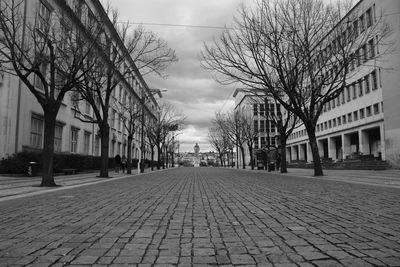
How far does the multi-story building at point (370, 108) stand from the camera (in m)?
36.9

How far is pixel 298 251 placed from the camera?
4.62 metres

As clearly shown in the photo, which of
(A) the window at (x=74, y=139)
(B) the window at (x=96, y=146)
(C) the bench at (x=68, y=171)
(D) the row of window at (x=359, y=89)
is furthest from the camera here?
(D) the row of window at (x=359, y=89)

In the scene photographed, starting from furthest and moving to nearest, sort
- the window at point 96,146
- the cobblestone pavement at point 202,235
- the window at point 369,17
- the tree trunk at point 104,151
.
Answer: the window at point 96,146 → the window at point 369,17 → the tree trunk at point 104,151 → the cobblestone pavement at point 202,235

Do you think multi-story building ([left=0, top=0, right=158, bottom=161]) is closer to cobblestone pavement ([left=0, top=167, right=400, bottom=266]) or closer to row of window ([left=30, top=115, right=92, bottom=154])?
row of window ([left=30, top=115, right=92, bottom=154])

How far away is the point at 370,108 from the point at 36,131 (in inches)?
1445

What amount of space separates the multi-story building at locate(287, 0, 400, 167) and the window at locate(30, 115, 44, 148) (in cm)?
2019

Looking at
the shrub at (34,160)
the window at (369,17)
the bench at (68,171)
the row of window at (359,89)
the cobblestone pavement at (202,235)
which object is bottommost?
the cobblestone pavement at (202,235)

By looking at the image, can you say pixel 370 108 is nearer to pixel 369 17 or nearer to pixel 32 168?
pixel 369 17

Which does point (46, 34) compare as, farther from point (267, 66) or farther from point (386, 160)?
point (386, 160)

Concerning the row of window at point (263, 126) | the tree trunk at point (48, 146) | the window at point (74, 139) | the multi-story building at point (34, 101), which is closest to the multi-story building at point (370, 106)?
the row of window at point (263, 126)

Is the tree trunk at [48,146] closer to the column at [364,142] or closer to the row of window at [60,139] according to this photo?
the row of window at [60,139]

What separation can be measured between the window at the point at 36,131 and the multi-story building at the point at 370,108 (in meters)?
20.2

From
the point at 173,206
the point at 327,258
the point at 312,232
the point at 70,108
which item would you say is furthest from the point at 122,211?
the point at 70,108

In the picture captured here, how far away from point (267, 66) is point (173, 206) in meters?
17.8
